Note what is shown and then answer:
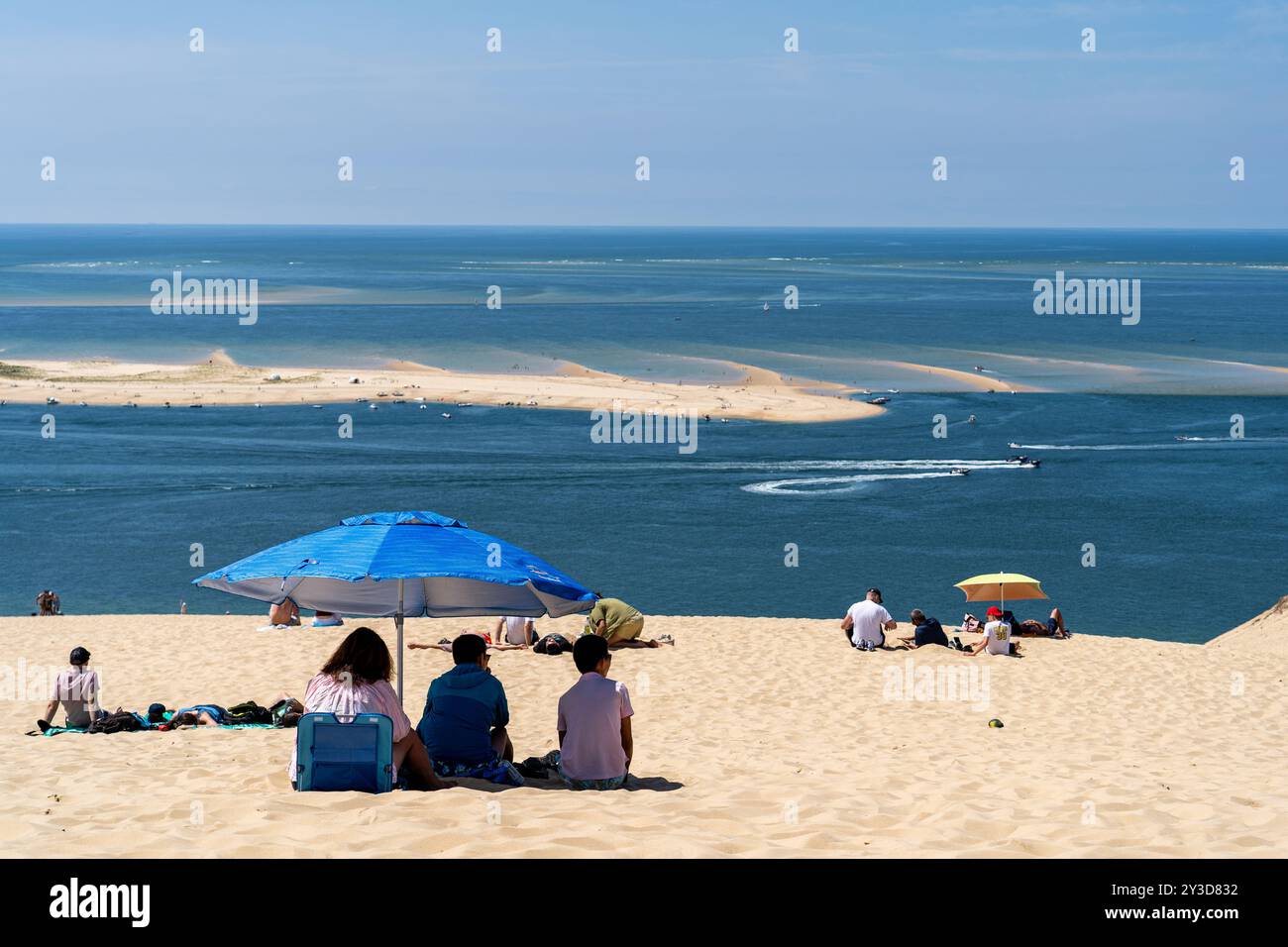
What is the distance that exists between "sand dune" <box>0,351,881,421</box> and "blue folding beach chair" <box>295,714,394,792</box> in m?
55.3

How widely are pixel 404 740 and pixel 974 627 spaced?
15022mm

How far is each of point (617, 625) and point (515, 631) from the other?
1478mm

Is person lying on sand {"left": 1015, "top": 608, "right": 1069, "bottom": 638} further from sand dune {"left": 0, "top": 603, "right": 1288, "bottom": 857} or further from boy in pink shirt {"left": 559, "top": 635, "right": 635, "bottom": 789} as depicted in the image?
boy in pink shirt {"left": 559, "top": 635, "right": 635, "bottom": 789}

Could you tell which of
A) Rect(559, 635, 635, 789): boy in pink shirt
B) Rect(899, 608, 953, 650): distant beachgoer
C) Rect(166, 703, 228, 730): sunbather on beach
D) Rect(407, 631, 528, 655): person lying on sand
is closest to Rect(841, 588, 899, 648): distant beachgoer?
Rect(899, 608, 953, 650): distant beachgoer

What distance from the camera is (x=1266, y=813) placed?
9000mm

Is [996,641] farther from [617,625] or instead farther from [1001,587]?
[617,625]

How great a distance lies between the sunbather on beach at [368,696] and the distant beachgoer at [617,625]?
33.6 ft

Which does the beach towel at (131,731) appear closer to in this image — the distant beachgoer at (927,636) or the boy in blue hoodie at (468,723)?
the boy in blue hoodie at (468,723)

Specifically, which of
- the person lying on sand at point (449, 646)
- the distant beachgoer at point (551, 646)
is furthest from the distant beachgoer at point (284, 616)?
the distant beachgoer at point (551, 646)

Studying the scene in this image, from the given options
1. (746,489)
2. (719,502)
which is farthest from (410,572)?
(746,489)

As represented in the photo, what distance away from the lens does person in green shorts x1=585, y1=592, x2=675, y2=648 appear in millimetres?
19484

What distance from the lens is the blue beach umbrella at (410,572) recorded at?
31.9 ft

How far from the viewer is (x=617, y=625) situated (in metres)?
19.5
